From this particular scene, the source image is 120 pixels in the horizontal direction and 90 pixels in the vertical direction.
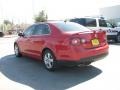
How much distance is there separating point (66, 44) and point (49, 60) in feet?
3.45

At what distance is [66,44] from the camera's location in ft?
24.5

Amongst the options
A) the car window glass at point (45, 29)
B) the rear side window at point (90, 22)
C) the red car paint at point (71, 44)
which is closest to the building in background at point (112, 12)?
the rear side window at point (90, 22)

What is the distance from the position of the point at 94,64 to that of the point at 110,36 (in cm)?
754

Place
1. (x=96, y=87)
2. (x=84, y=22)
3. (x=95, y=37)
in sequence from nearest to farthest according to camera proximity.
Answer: (x=96, y=87), (x=95, y=37), (x=84, y=22)

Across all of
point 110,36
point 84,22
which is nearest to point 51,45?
point 84,22

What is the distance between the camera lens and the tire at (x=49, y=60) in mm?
8016

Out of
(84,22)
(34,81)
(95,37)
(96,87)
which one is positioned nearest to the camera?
(96,87)

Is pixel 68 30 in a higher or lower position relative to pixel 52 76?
higher

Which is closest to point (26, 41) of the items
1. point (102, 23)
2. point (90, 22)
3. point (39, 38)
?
point (39, 38)

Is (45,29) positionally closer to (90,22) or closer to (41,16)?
(90,22)

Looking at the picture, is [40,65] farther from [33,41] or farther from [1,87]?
[1,87]

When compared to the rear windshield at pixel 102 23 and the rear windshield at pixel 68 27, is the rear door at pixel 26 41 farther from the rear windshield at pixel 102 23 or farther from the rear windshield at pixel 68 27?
the rear windshield at pixel 102 23

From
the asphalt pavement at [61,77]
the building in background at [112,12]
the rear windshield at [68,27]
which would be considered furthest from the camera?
the building in background at [112,12]

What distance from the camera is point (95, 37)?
775 cm
